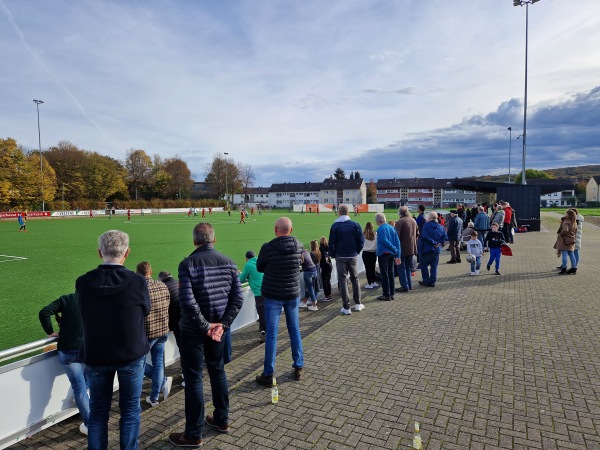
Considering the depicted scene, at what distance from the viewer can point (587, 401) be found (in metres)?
4.00

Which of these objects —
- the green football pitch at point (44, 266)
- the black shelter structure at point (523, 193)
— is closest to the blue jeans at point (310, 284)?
the green football pitch at point (44, 266)

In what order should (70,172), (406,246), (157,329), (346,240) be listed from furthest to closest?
(70,172), (406,246), (346,240), (157,329)

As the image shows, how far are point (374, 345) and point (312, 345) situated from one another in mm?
917

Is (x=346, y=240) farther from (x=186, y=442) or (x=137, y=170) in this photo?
(x=137, y=170)

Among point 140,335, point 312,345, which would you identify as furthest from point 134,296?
point 312,345

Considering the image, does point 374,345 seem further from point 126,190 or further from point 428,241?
point 126,190

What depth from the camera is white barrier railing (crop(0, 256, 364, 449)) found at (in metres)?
3.52

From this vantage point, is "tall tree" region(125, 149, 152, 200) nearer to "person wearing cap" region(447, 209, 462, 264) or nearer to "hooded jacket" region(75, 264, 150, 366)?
"person wearing cap" region(447, 209, 462, 264)

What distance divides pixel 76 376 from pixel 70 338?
0.44 meters

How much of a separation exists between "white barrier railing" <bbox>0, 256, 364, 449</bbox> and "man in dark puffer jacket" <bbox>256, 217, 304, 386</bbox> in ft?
6.80

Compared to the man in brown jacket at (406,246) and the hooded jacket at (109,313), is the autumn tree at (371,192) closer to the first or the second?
the man in brown jacket at (406,246)

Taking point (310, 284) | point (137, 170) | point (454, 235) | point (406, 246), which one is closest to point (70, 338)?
point (310, 284)

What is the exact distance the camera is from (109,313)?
9.34 ft

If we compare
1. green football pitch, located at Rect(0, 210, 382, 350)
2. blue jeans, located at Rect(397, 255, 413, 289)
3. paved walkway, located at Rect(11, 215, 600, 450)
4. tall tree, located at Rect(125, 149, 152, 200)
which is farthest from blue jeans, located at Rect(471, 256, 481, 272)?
tall tree, located at Rect(125, 149, 152, 200)
